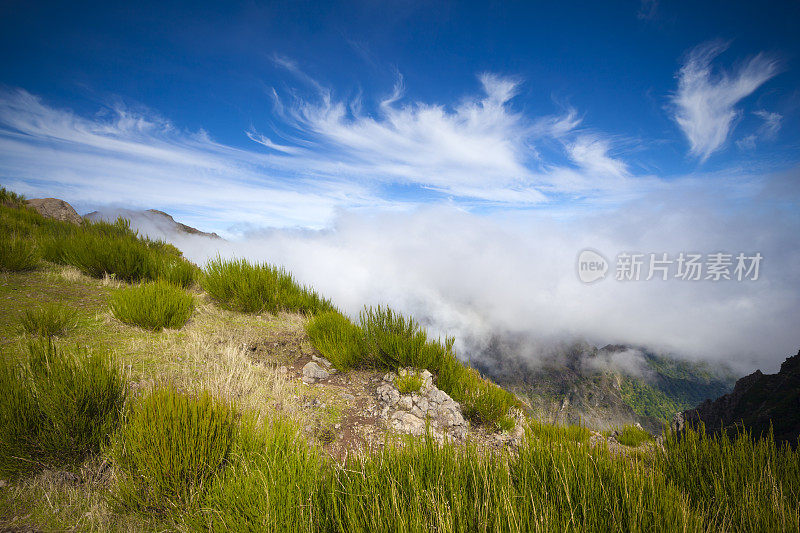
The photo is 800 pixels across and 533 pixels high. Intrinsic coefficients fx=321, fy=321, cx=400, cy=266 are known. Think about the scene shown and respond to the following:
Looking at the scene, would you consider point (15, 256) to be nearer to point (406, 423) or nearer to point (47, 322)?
point (47, 322)

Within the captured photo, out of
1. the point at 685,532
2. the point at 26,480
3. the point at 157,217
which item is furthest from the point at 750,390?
the point at 157,217

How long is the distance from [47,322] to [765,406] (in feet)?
51.5

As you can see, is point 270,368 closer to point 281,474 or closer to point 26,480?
point 26,480

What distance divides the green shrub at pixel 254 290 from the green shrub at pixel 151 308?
1273mm

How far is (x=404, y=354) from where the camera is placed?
17.1 feet

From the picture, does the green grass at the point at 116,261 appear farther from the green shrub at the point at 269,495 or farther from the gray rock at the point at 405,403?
the green shrub at the point at 269,495

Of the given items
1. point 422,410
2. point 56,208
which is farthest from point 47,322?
point 56,208

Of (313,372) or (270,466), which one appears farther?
(313,372)

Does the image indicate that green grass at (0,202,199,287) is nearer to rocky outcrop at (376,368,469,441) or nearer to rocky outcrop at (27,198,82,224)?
rocky outcrop at (376,368,469,441)

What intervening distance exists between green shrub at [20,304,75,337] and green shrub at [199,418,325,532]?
3.75 m

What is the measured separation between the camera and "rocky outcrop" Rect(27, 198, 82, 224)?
14938 millimetres

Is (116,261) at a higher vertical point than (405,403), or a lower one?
higher

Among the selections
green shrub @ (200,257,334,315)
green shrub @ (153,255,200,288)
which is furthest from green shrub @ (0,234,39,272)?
green shrub @ (200,257,334,315)

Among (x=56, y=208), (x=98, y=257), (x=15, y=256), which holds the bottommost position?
(x=15, y=256)
